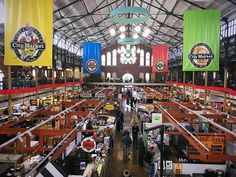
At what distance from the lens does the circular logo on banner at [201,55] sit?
10141mm

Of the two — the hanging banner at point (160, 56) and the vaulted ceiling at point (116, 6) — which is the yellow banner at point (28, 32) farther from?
the hanging banner at point (160, 56)

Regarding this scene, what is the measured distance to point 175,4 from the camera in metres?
17.9

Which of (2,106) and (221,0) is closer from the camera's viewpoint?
(2,106)

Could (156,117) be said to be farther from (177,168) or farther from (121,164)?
(177,168)

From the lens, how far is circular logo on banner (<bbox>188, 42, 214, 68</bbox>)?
399 inches

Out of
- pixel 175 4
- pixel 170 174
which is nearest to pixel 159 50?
pixel 175 4

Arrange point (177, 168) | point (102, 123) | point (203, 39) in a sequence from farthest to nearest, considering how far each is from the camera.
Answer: point (102, 123) < point (203, 39) < point (177, 168)

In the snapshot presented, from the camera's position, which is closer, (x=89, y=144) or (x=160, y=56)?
(x=89, y=144)

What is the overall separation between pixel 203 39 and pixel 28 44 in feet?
21.1

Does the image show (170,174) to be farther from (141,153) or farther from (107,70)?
(107,70)

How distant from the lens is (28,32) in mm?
7387

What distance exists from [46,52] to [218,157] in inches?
204

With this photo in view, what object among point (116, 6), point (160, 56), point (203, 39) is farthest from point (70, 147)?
point (116, 6)

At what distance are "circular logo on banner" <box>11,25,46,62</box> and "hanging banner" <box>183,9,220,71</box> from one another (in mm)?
5681
